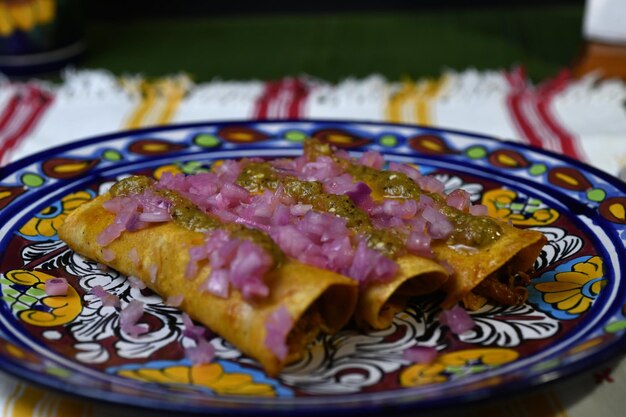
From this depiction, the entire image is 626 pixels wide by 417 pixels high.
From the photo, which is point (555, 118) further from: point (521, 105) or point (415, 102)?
point (415, 102)

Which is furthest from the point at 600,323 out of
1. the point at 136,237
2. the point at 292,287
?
the point at 136,237

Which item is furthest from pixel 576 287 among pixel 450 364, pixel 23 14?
pixel 23 14

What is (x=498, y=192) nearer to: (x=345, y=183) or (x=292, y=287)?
(x=345, y=183)

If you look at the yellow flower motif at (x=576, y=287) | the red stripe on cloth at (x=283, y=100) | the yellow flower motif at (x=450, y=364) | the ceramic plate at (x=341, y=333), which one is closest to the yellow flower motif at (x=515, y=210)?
the ceramic plate at (x=341, y=333)

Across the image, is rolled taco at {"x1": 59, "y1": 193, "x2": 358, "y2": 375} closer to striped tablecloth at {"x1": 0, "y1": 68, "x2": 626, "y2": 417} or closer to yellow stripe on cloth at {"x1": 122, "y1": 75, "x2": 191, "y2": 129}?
striped tablecloth at {"x1": 0, "y1": 68, "x2": 626, "y2": 417}

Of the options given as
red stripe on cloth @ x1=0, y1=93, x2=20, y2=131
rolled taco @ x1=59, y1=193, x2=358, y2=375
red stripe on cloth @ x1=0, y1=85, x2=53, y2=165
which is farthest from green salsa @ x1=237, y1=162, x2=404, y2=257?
red stripe on cloth @ x1=0, y1=93, x2=20, y2=131

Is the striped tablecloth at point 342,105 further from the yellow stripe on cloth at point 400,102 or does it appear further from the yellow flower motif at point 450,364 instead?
the yellow flower motif at point 450,364
